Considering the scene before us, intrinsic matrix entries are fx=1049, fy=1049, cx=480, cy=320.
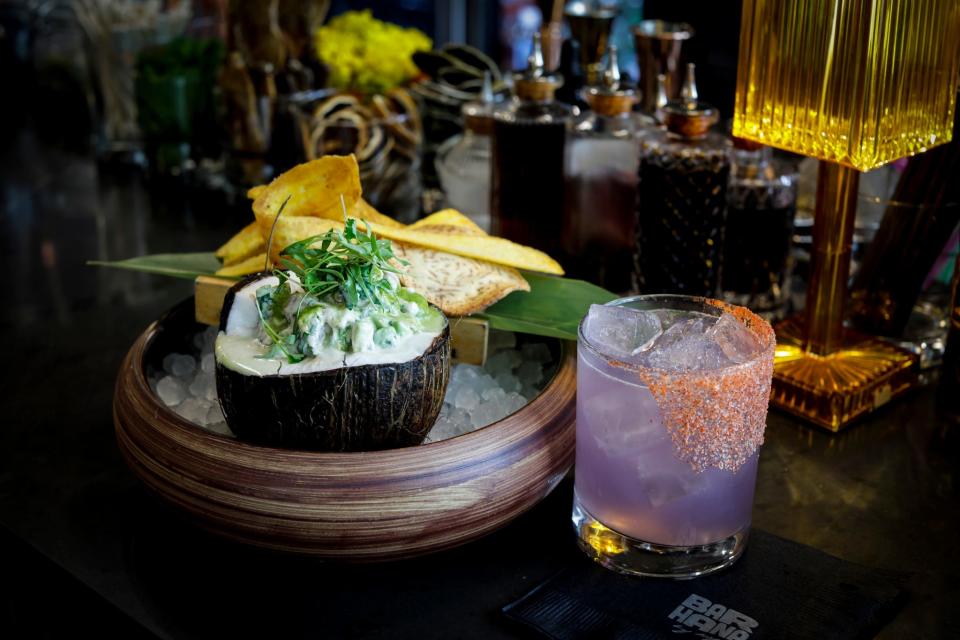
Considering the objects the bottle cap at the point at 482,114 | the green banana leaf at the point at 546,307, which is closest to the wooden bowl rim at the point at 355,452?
the green banana leaf at the point at 546,307

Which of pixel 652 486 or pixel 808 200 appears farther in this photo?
pixel 808 200

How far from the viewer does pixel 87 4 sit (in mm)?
1992

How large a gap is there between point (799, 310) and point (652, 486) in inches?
25.9

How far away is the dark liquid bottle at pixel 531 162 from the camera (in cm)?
134

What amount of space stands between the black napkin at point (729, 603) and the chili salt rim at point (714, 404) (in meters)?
0.10

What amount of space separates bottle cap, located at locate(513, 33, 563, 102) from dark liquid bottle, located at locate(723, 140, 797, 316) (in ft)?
0.82

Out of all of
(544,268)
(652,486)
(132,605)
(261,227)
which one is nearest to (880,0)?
(544,268)

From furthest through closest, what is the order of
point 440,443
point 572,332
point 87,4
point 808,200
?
point 87,4 < point 808,200 < point 572,332 < point 440,443

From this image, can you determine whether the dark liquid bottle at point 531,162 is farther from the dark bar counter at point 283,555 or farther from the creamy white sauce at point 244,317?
the creamy white sauce at point 244,317

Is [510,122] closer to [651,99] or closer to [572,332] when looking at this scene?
[651,99]

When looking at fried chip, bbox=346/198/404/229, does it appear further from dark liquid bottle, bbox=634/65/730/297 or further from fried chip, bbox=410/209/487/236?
dark liquid bottle, bbox=634/65/730/297

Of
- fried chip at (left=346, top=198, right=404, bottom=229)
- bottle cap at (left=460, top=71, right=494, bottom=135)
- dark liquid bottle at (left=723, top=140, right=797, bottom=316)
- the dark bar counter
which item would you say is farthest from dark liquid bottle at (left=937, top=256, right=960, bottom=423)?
bottle cap at (left=460, top=71, right=494, bottom=135)

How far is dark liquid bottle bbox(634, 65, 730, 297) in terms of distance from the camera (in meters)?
1.15

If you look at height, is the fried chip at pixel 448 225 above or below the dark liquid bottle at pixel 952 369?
above
